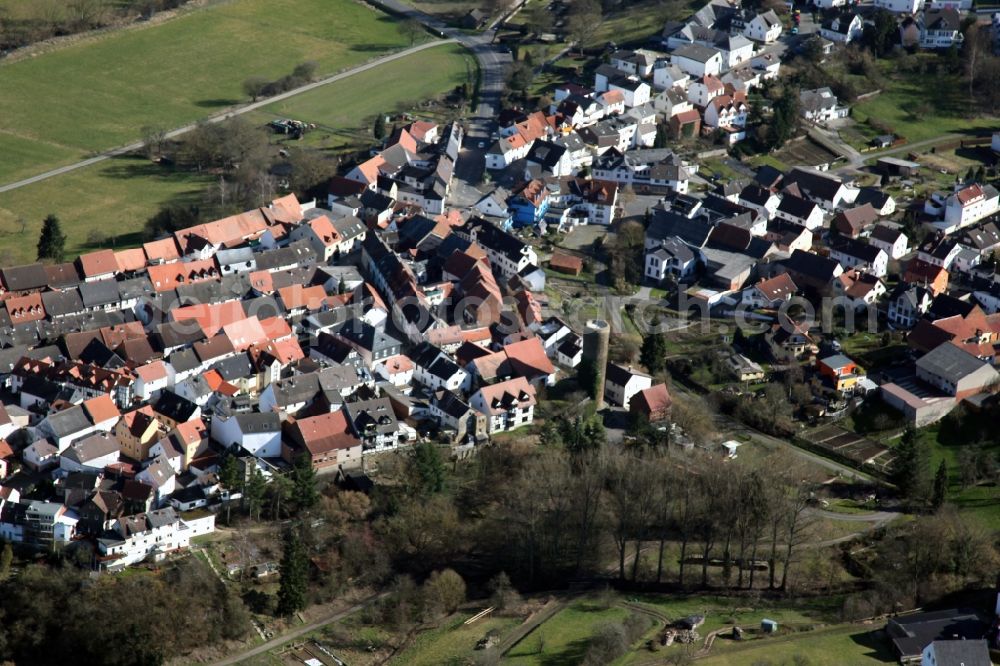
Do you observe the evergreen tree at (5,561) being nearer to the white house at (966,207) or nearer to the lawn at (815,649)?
the lawn at (815,649)

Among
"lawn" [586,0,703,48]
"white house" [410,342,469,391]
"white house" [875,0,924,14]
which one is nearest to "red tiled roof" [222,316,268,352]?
"white house" [410,342,469,391]

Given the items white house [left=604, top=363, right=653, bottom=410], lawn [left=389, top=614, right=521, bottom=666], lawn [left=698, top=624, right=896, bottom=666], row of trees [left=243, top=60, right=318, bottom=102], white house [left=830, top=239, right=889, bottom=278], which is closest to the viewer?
lawn [left=698, top=624, right=896, bottom=666]

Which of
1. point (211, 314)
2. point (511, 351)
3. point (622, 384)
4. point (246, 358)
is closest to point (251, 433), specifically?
point (246, 358)

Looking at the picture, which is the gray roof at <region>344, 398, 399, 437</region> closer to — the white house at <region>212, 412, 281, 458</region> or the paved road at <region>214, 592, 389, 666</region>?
the white house at <region>212, 412, 281, 458</region>

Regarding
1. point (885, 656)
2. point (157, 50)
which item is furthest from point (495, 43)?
point (885, 656)

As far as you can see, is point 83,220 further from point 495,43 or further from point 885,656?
point 885,656
